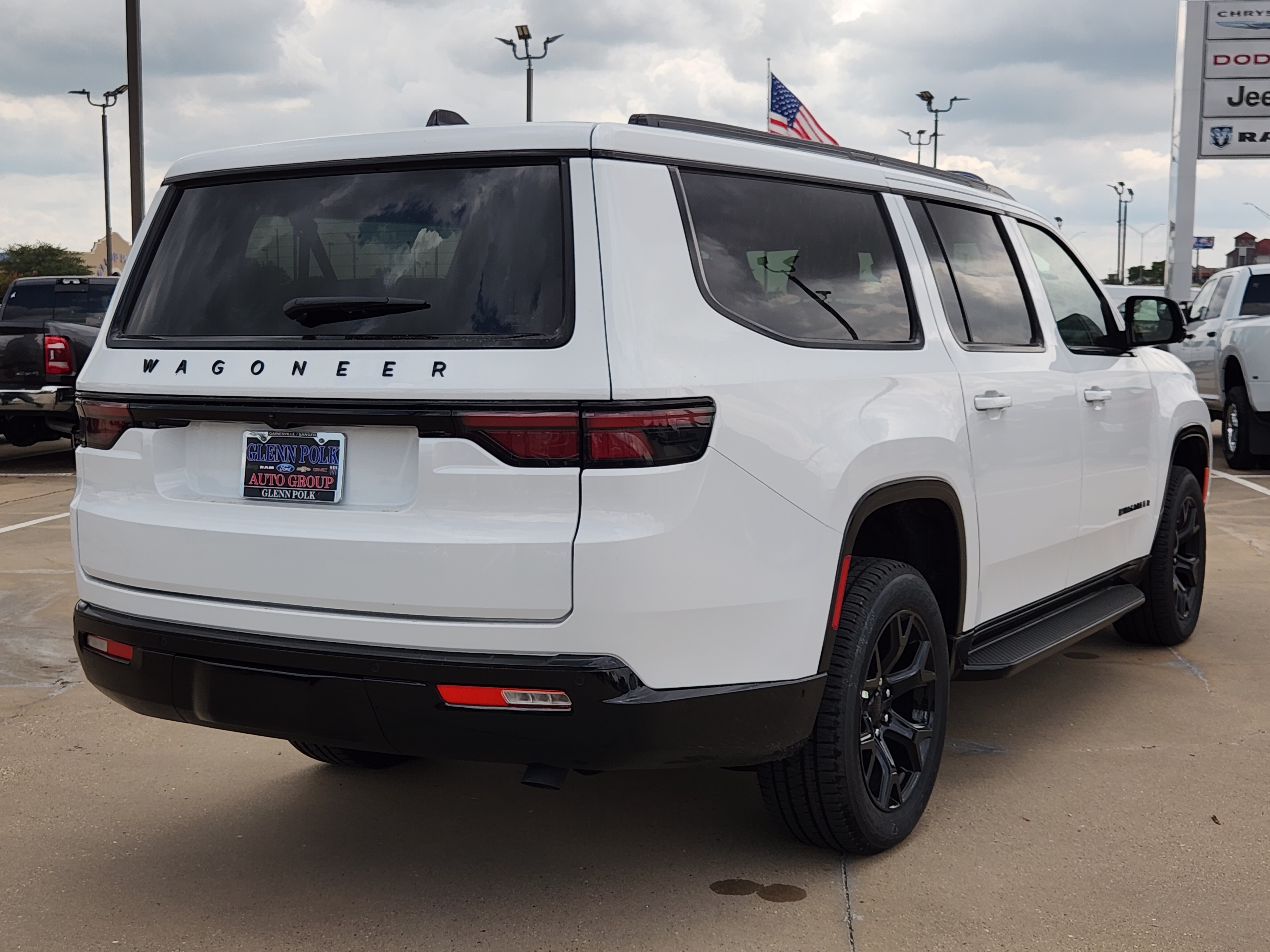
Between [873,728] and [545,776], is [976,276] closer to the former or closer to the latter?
[873,728]

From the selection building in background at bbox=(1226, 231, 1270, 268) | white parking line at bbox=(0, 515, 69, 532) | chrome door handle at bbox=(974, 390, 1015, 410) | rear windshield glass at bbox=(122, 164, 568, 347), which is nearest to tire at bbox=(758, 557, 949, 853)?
chrome door handle at bbox=(974, 390, 1015, 410)

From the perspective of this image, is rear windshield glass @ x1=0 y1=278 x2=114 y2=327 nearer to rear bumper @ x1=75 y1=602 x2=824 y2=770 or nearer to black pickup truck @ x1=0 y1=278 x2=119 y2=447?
black pickup truck @ x1=0 y1=278 x2=119 y2=447

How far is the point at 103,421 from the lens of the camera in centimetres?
341

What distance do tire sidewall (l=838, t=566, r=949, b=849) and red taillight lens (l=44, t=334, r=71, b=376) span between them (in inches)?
425

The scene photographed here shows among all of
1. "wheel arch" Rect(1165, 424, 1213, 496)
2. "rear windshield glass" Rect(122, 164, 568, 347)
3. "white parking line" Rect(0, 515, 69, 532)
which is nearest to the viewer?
"rear windshield glass" Rect(122, 164, 568, 347)

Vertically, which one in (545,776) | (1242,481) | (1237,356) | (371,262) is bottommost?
(1242,481)

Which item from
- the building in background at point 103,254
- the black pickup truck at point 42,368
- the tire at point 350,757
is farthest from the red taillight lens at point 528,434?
the building in background at point 103,254

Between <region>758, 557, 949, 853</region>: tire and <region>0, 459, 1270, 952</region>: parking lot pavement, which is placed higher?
<region>758, 557, 949, 853</region>: tire

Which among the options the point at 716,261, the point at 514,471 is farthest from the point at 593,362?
the point at 716,261

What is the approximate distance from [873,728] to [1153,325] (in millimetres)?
2464

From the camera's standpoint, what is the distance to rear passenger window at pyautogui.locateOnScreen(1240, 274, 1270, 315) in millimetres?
13289

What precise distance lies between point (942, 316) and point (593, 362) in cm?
155

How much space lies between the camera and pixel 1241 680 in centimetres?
542

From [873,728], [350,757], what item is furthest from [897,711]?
[350,757]
